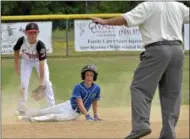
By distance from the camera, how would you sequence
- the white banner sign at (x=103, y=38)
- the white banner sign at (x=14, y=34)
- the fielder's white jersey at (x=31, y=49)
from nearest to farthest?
the fielder's white jersey at (x=31, y=49) → the white banner sign at (x=14, y=34) → the white banner sign at (x=103, y=38)

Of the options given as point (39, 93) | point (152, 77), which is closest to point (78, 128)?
point (39, 93)

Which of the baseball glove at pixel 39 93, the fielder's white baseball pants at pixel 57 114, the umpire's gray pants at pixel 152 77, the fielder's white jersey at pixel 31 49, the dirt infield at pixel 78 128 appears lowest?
the dirt infield at pixel 78 128

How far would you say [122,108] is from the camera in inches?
339

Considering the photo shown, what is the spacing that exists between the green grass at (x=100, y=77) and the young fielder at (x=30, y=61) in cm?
20

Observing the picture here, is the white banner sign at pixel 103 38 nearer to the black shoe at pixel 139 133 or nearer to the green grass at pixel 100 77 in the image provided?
the green grass at pixel 100 77

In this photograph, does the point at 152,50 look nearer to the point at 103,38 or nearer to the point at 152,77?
the point at 152,77

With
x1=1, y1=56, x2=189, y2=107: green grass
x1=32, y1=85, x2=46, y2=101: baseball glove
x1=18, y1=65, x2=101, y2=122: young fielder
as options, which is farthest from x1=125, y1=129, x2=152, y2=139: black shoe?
x1=1, y1=56, x2=189, y2=107: green grass

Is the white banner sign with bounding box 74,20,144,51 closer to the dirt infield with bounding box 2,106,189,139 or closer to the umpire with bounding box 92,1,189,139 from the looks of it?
the dirt infield with bounding box 2,106,189,139

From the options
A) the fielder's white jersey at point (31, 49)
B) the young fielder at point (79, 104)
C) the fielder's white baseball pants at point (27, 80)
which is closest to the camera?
the young fielder at point (79, 104)

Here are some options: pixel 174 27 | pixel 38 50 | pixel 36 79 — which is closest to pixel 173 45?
pixel 174 27

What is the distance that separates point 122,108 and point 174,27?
12.0 feet

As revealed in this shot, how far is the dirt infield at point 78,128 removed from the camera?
6109 millimetres

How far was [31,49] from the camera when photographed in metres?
7.06

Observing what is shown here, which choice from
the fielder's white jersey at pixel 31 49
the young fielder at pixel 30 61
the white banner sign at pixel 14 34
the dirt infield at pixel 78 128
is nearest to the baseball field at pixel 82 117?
the dirt infield at pixel 78 128
